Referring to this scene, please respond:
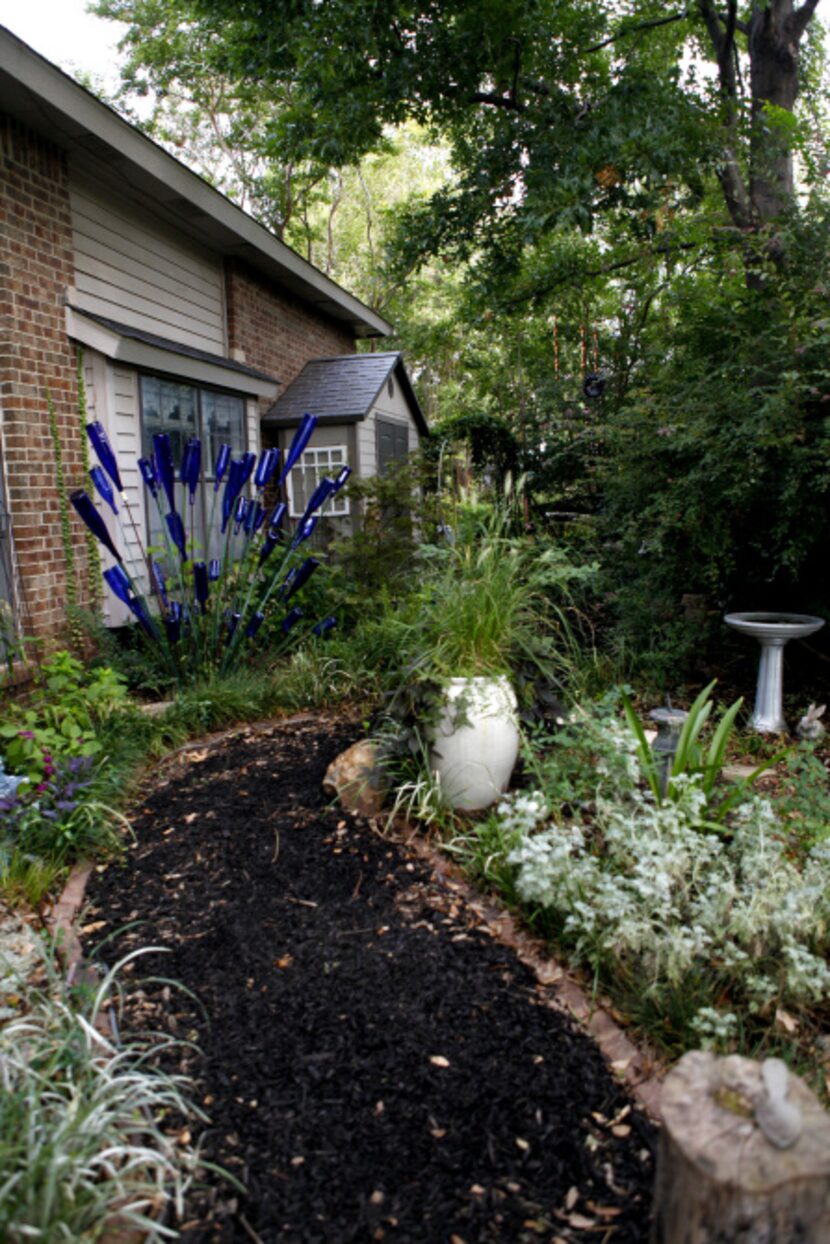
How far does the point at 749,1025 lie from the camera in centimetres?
211

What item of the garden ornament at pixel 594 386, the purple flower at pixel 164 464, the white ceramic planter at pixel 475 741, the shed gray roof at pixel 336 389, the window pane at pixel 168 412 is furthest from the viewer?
the garden ornament at pixel 594 386

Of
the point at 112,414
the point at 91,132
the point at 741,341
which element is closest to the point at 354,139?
the point at 91,132

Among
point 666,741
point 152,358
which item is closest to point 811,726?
point 666,741

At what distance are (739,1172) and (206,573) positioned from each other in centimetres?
409

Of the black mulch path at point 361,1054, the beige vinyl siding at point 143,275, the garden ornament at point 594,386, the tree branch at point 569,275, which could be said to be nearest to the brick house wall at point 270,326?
the beige vinyl siding at point 143,275

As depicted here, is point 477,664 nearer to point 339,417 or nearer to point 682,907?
point 682,907

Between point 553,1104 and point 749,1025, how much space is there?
25.0 inches

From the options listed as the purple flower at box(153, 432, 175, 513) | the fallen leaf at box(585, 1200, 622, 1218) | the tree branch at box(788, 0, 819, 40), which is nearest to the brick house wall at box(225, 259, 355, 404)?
the purple flower at box(153, 432, 175, 513)

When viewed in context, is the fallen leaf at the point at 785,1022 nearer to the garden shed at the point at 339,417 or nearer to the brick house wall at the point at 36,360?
the brick house wall at the point at 36,360

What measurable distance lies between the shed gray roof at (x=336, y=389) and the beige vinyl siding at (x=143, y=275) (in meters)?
1.27

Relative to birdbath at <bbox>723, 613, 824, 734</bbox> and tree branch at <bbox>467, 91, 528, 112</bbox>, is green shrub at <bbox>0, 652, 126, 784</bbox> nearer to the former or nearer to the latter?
birdbath at <bbox>723, 613, 824, 734</bbox>

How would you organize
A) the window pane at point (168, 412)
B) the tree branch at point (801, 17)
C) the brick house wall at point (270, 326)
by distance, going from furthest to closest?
the brick house wall at point (270, 326), the tree branch at point (801, 17), the window pane at point (168, 412)

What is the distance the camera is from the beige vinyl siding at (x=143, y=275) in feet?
17.4

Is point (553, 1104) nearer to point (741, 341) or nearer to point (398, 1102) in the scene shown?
point (398, 1102)
